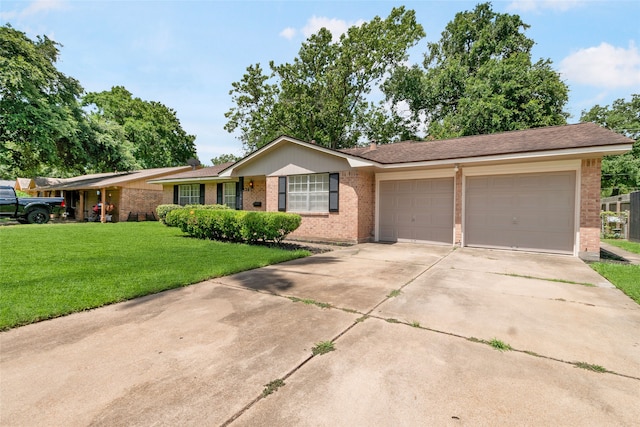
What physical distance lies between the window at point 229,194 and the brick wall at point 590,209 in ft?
48.5

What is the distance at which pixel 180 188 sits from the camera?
18703 mm

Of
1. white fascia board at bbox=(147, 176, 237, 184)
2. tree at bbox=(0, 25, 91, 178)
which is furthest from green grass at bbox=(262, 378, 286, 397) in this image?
tree at bbox=(0, 25, 91, 178)

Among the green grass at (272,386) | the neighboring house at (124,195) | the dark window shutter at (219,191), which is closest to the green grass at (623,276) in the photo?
the green grass at (272,386)

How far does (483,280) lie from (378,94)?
2571 centimetres

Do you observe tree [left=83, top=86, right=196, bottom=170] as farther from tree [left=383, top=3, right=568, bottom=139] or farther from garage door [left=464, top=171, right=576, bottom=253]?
garage door [left=464, top=171, right=576, bottom=253]

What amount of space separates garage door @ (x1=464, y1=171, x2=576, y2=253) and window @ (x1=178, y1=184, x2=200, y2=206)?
15.1 meters

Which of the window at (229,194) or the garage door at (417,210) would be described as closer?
the garage door at (417,210)

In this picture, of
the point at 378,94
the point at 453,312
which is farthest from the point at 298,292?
the point at 378,94

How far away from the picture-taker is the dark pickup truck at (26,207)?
1557 centimetres

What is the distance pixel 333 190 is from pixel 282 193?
259 centimetres

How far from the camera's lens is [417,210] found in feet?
35.5

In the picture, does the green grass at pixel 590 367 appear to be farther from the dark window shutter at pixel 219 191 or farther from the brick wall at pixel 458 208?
the dark window shutter at pixel 219 191

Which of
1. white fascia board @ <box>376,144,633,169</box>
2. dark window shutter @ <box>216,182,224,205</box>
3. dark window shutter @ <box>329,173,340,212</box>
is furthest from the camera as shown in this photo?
dark window shutter @ <box>216,182,224,205</box>

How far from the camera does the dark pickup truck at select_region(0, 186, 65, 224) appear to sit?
51.1 feet
